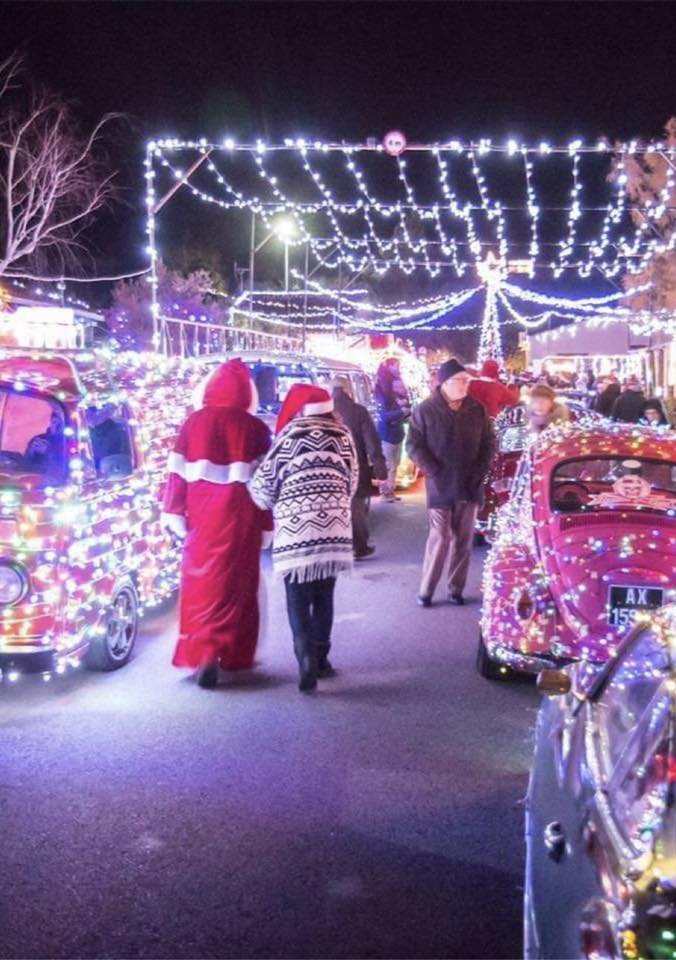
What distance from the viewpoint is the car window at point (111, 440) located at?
6.38 meters

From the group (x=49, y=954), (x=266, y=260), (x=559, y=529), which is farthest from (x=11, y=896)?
(x=266, y=260)

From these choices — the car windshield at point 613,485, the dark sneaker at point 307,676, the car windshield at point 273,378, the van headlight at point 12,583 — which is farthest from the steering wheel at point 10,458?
the car windshield at point 273,378

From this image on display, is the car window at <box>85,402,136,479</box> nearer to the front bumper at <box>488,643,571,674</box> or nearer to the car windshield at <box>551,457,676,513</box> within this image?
the front bumper at <box>488,643,571,674</box>

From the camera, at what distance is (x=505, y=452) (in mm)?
11461

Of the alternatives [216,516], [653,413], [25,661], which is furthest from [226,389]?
[653,413]

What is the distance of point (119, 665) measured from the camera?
683 cm

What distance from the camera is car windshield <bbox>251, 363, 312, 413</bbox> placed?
12.9 meters


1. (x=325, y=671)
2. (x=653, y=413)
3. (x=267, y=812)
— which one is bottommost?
(x=267, y=812)

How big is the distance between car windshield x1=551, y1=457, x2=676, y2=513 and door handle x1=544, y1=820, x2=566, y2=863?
12.7 ft

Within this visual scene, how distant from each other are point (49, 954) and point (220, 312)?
128ft

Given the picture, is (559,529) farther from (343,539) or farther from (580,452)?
(343,539)

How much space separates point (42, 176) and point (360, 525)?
26.5 metres

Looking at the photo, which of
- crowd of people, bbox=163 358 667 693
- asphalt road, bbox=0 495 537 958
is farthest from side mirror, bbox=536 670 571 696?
crowd of people, bbox=163 358 667 693

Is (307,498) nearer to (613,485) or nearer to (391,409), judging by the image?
(613,485)
